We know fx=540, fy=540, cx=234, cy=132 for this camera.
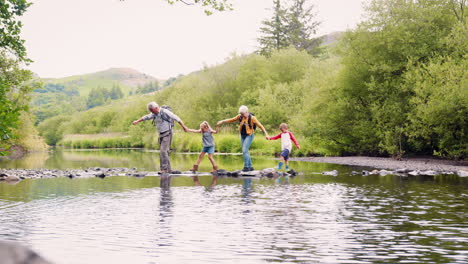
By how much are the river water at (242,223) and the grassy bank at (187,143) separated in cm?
2268

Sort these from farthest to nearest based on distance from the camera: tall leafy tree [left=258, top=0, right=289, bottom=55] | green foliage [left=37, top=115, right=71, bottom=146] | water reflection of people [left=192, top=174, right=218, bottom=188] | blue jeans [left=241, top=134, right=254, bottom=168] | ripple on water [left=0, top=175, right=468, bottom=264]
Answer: green foliage [left=37, top=115, right=71, bottom=146]
tall leafy tree [left=258, top=0, right=289, bottom=55]
blue jeans [left=241, top=134, right=254, bottom=168]
water reflection of people [left=192, top=174, right=218, bottom=188]
ripple on water [left=0, top=175, right=468, bottom=264]

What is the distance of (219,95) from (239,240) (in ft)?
182

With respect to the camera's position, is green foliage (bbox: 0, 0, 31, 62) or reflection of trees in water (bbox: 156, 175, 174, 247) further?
green foliage (bbox: 0, 0, 31, 62)

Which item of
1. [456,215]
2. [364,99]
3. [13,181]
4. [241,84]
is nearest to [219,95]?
[241,84]

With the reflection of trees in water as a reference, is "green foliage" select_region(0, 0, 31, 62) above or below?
above

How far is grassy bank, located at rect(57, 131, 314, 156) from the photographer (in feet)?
126

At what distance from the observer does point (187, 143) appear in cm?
5050

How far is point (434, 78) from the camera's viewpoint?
26.3 metres

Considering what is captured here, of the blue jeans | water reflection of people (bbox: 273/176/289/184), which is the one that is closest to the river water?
water reflection of people (bbox: 273/176/289/184)

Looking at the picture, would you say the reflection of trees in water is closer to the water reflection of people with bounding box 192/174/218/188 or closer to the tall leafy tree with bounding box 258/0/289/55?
the water reflection of people with bounding box 192/174/218/188

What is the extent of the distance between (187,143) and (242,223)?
4179 centimetres

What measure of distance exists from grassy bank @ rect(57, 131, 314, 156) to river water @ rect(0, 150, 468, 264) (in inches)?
893

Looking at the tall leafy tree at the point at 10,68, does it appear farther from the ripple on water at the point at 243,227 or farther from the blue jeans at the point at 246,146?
the blue jeans at the point at 246,146

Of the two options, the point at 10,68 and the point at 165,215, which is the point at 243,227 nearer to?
the point at 165,215
